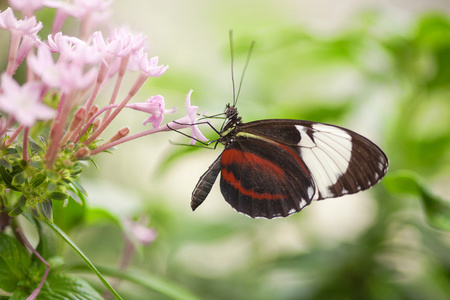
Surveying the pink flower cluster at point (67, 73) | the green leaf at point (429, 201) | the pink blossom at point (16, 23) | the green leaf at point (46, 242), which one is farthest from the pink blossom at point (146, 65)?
the green leaf at point (429, 201)

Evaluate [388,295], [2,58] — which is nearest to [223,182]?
[388,295]

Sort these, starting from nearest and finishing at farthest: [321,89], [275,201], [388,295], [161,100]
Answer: [161,100] < [275,201] < [388,295] < [321,89]

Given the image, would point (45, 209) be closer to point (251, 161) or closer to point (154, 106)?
point (154, 106)

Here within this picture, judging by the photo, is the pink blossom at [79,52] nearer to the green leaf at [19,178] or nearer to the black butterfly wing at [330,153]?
the green leaf at [19,178]

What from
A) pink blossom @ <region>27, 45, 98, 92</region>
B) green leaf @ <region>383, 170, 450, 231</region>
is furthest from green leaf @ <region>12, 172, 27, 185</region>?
green leaf @ <region>383, 170, 450, 231</region>

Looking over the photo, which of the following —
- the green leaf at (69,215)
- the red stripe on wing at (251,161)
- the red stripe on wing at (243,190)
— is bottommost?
the green leaf at (69,215)

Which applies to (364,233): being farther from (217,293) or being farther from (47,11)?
(47,11)

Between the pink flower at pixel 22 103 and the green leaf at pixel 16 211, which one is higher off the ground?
the pink flower at pixel 22 103
